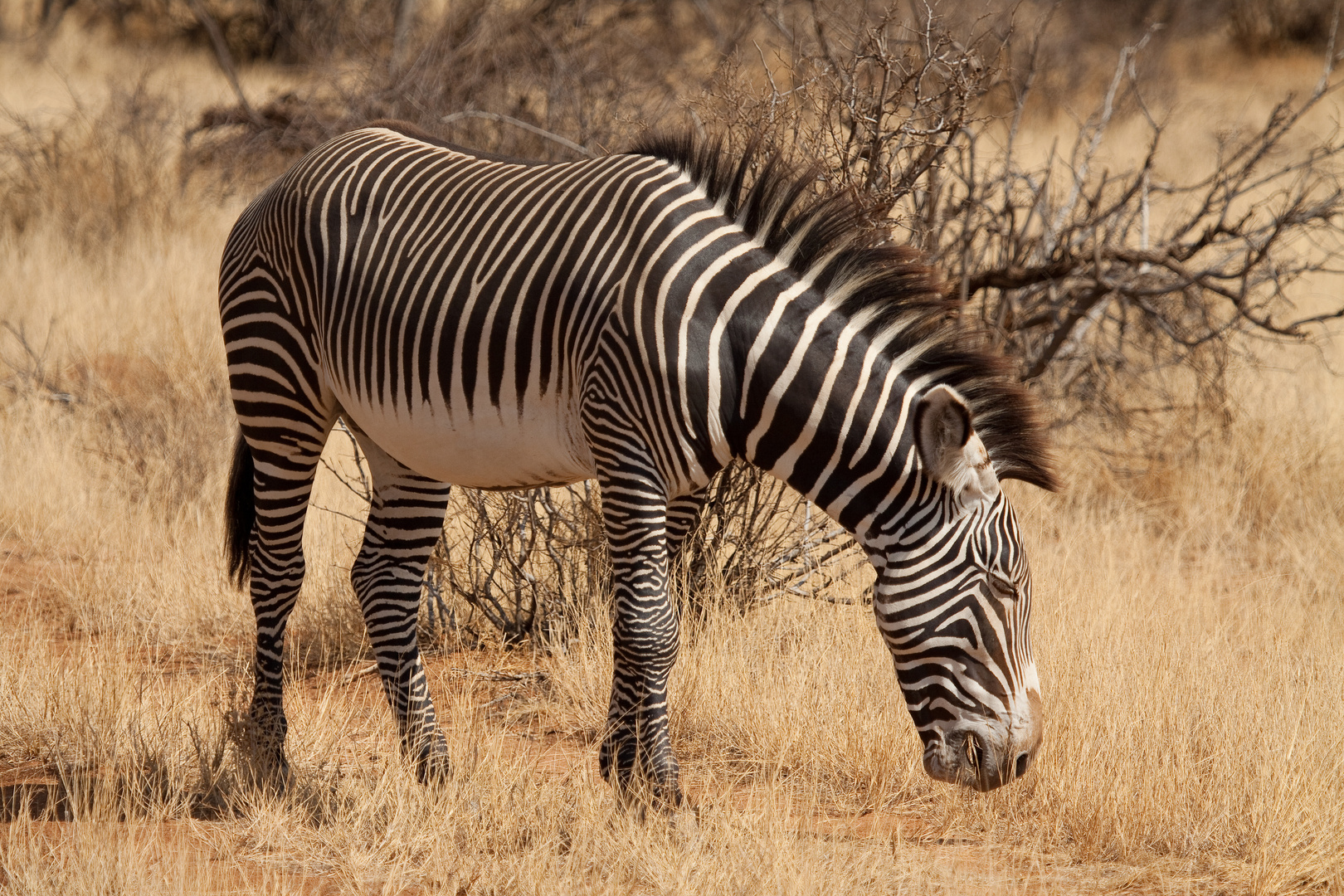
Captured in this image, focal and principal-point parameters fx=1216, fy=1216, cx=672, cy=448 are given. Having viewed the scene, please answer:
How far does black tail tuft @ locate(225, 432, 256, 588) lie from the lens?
Result: 4504mm

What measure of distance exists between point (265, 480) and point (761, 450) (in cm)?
188

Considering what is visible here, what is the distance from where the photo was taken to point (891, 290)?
3.27 m

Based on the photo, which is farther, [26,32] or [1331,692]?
[26,32]

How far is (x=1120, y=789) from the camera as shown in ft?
12.0

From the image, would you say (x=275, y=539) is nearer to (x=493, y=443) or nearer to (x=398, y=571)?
(x=398, y=571)

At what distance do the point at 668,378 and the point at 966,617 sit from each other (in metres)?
1.00

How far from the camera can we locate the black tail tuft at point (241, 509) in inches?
177

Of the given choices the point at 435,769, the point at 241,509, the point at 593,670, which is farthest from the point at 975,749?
the point at 241,509

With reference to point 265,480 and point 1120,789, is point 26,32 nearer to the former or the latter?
point 265,480

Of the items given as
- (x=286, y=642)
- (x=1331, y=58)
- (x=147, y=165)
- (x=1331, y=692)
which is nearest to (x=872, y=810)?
(x=1331, y=692)

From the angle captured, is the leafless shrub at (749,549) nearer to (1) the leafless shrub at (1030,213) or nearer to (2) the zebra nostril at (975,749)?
(1) the leafless shrub at (1030,213)

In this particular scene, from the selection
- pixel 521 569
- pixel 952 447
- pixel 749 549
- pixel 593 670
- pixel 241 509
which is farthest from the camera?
pixel 521 569

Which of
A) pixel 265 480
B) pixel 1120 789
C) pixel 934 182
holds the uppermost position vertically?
pixel 934 182

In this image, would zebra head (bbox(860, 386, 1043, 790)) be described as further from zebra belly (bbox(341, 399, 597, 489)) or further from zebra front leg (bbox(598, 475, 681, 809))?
zebra belly (bbox(341, 399, 597, 489))
